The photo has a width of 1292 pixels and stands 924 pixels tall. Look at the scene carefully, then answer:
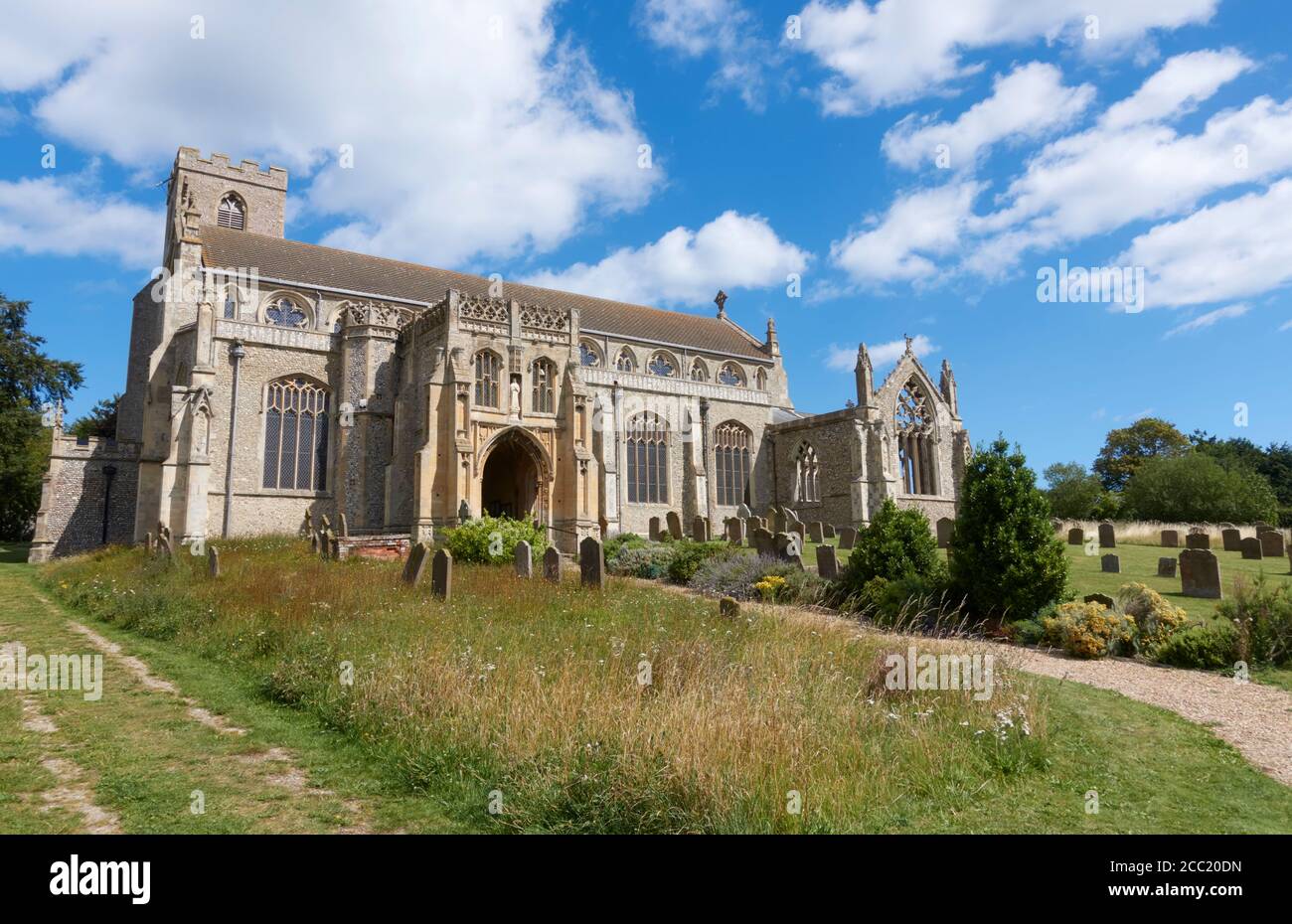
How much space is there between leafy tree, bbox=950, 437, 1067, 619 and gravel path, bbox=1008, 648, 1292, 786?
1.34 metres

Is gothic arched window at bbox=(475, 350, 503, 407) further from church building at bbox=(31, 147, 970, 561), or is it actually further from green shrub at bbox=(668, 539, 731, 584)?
green shrub at bbox=(668, 539, 731, 584)

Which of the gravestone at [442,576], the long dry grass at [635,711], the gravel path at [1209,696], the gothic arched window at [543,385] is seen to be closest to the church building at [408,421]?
the gothic arched window at [543,385]

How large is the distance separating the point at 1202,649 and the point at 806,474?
23.6 m

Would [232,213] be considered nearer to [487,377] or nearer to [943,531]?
[487,377]

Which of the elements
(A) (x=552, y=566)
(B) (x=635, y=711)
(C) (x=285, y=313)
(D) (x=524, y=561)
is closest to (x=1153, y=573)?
(A) (x=552, y=566)

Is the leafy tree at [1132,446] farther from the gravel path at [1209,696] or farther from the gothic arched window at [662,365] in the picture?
the gravel path at [1209,696]

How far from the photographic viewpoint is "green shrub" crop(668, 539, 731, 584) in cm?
1716

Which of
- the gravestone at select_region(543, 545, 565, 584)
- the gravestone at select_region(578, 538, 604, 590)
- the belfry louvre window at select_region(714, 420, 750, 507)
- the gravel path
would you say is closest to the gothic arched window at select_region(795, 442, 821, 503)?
the belfry louvre window at select_region(714, 420, 750, 507)

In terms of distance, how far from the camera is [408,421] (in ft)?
79.4

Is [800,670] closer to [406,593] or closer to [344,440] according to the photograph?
[406,593]

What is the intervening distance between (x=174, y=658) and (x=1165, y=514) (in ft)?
148

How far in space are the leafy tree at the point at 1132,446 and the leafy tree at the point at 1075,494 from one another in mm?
6778
